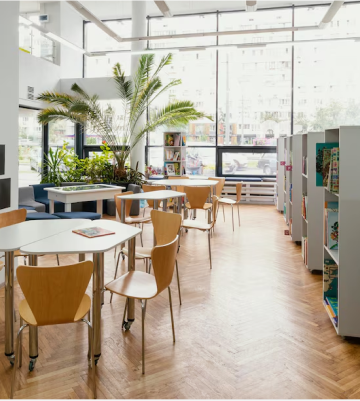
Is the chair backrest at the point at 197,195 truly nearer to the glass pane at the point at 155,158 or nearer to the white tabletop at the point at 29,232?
the white tabletop at the point at 29,232

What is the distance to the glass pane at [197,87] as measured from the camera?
1169cm

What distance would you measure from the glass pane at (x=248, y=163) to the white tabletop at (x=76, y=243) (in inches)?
346

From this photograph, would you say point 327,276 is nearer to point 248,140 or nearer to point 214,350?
point 214,350

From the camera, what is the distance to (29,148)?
1029cm

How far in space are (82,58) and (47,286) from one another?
11.6 m

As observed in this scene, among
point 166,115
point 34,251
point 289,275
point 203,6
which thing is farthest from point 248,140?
point 34,251

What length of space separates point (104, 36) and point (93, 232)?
10994 mm

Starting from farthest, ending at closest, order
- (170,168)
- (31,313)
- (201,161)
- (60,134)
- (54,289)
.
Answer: (201,161) < (60,134) < (170,168) < (31,313) < (54,289)

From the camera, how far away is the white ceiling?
1082 cm

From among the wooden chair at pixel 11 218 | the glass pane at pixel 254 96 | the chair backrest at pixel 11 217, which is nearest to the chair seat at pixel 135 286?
the wooden chair at pixel 11 218

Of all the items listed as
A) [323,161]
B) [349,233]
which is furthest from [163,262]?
[323,161]

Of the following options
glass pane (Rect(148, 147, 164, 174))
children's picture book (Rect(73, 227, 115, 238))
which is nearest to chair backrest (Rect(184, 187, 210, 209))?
children's picture book (Rect(73, 227, 115, 238))

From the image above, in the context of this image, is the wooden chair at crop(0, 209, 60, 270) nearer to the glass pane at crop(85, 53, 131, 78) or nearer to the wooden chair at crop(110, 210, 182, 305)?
the wooden chair at crop(110, 210, 182, 305)

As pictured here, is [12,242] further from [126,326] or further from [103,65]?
[103,65]
